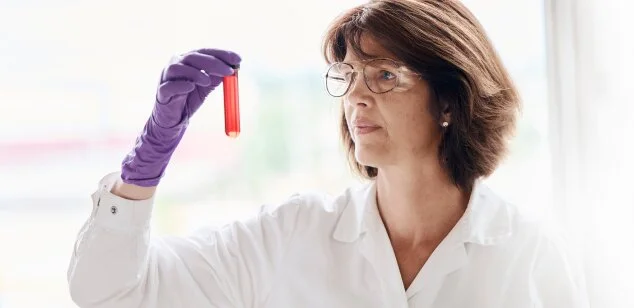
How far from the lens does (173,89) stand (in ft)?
4.67

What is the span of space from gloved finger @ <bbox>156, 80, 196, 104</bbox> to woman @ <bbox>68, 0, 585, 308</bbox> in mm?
210

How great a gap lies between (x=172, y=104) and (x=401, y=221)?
0.62 metres

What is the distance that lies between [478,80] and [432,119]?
133mm

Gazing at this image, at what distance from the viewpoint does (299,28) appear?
2.03 metres

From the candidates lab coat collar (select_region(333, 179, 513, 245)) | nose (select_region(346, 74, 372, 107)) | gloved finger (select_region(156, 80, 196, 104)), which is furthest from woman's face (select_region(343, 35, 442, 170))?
gloved finger (select_region(156, 80, 196, 104))

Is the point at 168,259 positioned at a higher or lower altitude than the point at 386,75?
lower

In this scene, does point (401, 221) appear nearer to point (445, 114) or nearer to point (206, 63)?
point (445, 114)

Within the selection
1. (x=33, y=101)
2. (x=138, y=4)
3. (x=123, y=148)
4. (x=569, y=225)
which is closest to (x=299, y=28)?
(x=138, y=4)

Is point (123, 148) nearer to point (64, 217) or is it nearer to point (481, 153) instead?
point (64, 217)

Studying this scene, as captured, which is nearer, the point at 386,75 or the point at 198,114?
the point at 386,75

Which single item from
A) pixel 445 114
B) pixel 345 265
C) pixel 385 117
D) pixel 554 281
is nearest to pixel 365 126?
pixel 385 117

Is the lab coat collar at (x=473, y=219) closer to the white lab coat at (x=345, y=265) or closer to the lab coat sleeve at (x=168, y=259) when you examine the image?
the white lab coat at (x=345, y=265)

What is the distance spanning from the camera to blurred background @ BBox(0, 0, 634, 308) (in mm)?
2012

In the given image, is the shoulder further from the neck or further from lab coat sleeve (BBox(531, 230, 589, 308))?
lab coat sleeve (BBox(531, 230, 589, 308))
